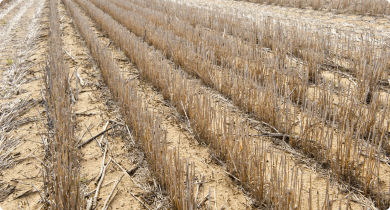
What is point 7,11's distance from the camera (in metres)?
13.3

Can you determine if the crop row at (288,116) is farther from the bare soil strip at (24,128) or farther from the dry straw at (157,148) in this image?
the bare soil strip at (24,128)

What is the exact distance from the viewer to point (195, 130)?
2.87 metres

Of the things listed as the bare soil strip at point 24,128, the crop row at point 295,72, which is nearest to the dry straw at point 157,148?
the bare soil strip at point 24,128

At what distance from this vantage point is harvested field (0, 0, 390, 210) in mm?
1962

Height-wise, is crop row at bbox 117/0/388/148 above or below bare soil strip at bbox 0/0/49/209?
above

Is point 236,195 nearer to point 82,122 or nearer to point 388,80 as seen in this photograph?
point 82,122

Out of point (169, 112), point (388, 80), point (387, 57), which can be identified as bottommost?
point (169, 112)

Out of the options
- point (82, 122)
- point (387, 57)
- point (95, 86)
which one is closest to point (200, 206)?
point (82, 122)

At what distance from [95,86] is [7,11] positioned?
41.6 ft

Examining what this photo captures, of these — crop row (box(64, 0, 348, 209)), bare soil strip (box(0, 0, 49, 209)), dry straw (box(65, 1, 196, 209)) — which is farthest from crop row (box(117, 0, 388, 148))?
bare soil strip (box(0, 0, 49, 209))

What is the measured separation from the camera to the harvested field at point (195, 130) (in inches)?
77.2

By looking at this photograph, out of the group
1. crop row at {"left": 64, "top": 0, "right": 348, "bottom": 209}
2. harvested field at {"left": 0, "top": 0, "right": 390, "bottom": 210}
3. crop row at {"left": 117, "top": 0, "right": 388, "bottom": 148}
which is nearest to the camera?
crop row at {"left": 64, "top": 0, "right": 348, "bottom": 209}

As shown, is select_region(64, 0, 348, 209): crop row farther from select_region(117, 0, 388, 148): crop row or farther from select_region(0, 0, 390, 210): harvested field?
select_region(117, 0, 388, 148): crop row

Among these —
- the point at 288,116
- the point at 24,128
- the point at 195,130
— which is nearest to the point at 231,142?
the point at 195,130
